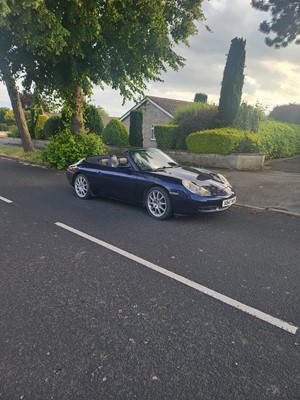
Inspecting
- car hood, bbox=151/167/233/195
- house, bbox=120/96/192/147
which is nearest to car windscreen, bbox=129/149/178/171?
car hood, bbox=151/167/233/195

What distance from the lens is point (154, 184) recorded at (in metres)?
5.69

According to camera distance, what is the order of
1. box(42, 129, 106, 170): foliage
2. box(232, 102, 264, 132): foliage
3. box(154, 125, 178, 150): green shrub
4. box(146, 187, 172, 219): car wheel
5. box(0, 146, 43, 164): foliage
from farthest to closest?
box(154, 125, 178, 150): green shrub < box(232, 102, 264, 132): foliage < box(0, 146, 43, 164): foliage < box(42, 129, 106, 170): foliage < box(146, 187, 172, 219): car wheel

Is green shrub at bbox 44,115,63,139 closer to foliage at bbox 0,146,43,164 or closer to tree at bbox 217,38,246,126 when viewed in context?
foliage at bbox 0,146,43,164

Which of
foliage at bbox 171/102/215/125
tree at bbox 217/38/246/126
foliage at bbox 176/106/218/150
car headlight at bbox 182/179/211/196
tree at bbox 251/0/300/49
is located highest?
tree at bbox 251/0/300/49

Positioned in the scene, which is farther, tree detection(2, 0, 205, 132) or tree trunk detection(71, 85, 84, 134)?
tree trunk detection(71, 85, 84, 134)

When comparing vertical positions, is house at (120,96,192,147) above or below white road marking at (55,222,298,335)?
above

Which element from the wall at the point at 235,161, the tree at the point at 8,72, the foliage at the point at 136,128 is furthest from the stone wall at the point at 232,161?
the foliage at the point at 136,128

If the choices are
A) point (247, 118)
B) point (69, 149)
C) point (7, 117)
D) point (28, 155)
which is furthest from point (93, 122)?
point (7, 117)

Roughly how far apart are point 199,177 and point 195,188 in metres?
0.55

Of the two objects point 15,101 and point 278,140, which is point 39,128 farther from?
point 278,140

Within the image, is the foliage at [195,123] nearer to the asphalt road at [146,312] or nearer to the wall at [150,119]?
the asphalt road at [146,312]

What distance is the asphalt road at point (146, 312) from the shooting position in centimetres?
202

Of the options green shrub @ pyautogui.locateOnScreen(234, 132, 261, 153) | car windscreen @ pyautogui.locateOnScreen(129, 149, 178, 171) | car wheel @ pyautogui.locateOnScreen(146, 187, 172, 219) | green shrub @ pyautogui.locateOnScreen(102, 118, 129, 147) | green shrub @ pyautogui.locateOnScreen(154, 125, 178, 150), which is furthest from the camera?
green shrub @ pyautogui.locateOnScreen(102, 118, 129, 147)

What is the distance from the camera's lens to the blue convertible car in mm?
5391
